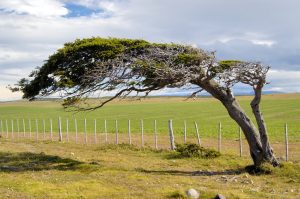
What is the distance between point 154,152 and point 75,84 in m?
7.22

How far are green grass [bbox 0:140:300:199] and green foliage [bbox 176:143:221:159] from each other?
43 centimetres

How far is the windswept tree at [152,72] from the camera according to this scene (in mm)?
18328

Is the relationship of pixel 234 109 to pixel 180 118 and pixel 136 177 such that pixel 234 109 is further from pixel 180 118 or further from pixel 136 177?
pixel 180 118

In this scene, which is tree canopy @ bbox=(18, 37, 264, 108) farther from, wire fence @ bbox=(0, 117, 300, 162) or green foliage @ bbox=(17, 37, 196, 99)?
wire fence @ bbox=(0, 117, 300, 162)

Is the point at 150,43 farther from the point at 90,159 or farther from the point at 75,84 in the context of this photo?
the point at 90,159

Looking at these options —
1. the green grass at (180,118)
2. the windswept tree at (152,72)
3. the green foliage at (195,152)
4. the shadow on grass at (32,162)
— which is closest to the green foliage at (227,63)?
the windswept tree at (152,72)

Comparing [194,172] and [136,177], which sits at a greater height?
[136,177]

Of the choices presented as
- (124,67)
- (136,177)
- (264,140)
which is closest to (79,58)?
(124,67)

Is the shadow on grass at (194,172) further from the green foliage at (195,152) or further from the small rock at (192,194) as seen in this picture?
the small rock at (192,194)

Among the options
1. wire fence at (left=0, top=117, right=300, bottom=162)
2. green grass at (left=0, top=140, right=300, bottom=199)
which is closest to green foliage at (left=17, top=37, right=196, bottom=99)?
green grass at (left=0, top=140, right=300, bottom=199)

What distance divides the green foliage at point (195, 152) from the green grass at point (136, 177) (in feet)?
1.40

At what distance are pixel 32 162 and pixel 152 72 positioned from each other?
7.55m

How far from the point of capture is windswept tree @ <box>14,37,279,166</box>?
18328 millimetres

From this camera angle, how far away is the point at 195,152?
2303 centimetres
